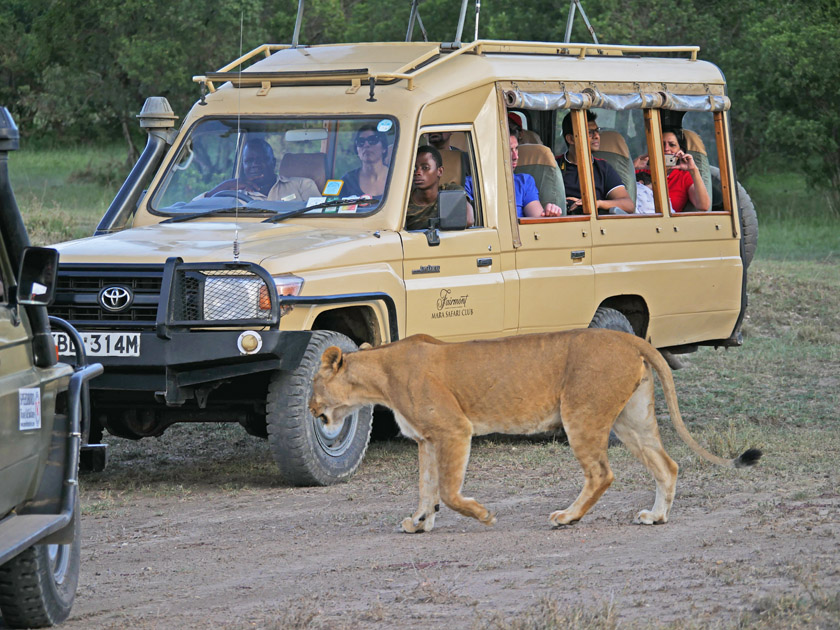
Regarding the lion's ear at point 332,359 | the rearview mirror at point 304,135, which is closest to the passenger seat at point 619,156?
the rearview mirror at point 304,135

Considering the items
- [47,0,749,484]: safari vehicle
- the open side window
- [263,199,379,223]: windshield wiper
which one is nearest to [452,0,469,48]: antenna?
[47,0,749,484]: safari vehicle

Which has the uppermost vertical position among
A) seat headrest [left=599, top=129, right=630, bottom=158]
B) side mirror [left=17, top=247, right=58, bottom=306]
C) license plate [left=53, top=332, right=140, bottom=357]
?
side mirror [left=17, top=247, right=58, bottom=306]

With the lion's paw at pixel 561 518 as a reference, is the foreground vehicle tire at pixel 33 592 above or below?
above

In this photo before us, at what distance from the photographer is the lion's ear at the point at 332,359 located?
639 cm

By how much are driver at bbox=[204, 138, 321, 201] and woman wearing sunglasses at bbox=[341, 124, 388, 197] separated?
223 millimetres

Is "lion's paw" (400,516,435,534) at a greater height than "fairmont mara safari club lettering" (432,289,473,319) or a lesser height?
lesser

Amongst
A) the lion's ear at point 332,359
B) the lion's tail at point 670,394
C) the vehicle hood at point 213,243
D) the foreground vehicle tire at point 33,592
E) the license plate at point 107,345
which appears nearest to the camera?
the foreground vehicle tire at point 33,592

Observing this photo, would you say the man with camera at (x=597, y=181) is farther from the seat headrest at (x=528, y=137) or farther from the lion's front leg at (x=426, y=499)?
the lion's front leg at (x=426, y=499)

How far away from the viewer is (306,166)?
8.22 meters

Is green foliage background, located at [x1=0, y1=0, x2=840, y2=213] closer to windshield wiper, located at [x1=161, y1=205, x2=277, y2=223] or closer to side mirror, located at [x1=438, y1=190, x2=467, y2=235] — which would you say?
side mirror, located at [x1=438, y1=190, x2=467, y2=235]

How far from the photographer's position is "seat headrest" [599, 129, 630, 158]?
9.84 metres

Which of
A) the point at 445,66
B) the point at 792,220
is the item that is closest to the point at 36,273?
the point at 445,66

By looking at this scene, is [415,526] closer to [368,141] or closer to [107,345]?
[107,345]

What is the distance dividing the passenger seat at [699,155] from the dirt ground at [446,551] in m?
2.58
